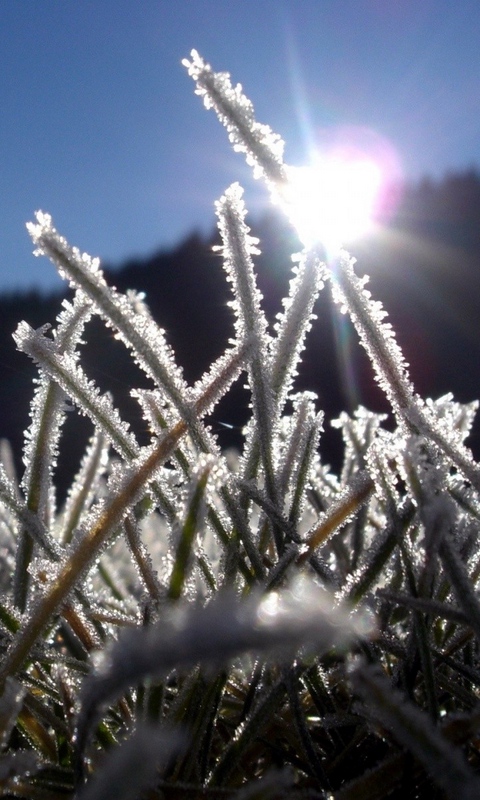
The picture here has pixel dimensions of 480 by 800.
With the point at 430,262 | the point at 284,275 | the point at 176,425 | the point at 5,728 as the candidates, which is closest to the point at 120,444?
the point at 176,425

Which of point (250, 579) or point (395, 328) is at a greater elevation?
point (395, 328)

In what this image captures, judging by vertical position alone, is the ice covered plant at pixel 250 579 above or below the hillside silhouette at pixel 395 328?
below

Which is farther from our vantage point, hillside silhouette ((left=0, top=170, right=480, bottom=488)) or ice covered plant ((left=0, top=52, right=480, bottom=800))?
hillside silhouette ((left=0, top=170, right=480, bottom=488))

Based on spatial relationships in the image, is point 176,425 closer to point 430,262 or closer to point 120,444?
point 120,444

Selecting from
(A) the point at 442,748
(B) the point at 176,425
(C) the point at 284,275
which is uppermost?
(C) the point at 284,275

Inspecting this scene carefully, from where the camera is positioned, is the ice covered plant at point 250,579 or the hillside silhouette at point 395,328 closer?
the ice covered plant at point 250,579
